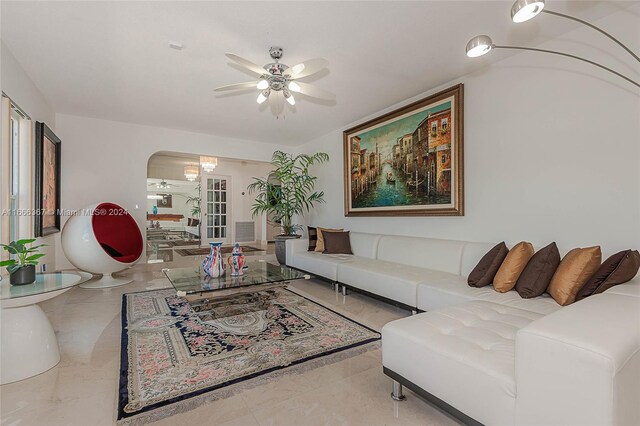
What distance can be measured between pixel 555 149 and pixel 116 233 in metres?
5.54

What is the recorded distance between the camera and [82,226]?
13.0ft

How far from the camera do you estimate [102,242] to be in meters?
4.18

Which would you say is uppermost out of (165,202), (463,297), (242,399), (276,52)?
(276,52)

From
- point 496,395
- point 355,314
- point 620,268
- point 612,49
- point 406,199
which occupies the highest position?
point 612,49

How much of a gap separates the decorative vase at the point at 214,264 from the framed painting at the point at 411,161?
8.02 feet

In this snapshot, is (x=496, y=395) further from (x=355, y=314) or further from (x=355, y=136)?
(x=355, y=136)

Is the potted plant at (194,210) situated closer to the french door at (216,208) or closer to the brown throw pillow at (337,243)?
the french door at (216,208)

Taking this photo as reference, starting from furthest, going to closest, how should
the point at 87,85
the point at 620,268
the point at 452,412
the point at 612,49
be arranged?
1. the point at 87,85
2. the point at 612,49
3. the point at 620,268
4. the point at 452,412

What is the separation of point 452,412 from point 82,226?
183 inches

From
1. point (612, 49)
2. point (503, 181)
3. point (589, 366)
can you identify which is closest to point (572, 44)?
point (612, 49)

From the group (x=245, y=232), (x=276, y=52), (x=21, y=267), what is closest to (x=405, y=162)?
(x=276, y=52)

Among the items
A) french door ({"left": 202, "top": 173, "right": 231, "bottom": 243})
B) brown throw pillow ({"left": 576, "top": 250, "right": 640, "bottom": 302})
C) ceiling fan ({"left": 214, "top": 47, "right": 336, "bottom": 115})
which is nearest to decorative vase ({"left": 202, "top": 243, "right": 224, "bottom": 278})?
ceiling fan ({"left": 214, "top": 47, "right": 336, "bottom": 115})

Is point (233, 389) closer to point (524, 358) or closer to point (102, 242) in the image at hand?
point (524, 358)

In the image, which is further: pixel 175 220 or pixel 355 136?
pixel 175 220
